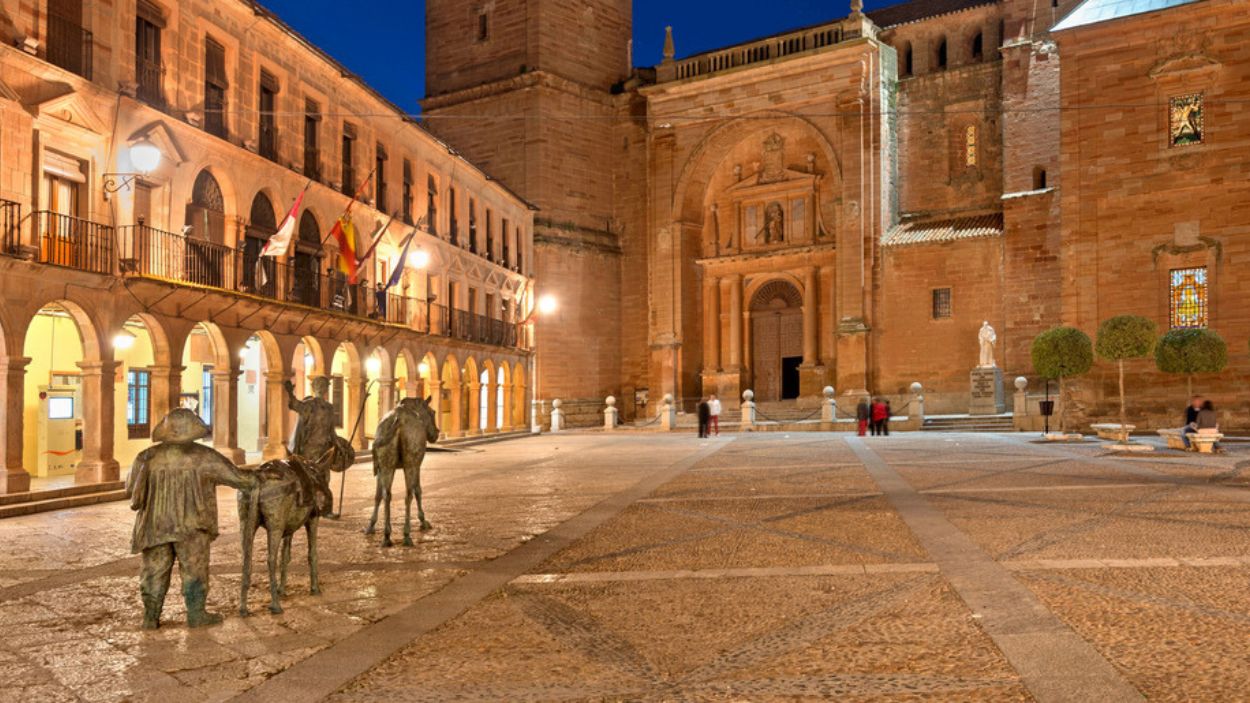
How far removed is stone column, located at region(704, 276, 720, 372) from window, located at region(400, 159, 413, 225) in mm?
16517

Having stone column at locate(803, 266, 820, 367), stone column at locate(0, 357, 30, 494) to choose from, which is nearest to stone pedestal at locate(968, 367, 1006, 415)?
stone column at locate(803, 266, 820, 367)

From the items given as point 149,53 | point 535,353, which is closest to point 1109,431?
point 149,53

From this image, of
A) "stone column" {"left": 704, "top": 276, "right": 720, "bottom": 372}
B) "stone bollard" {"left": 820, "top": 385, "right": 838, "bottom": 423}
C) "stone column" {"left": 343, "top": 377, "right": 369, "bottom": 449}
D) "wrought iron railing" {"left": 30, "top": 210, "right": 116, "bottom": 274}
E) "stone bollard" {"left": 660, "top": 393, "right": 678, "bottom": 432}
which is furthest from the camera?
"stone column" {"left": 704, "top": 276, "right": 720, "bottom": 372}

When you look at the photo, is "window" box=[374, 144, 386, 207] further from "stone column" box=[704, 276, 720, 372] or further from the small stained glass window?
the small stained glass window

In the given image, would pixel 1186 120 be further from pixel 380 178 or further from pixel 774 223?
pixel 380 178

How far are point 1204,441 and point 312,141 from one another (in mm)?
20364

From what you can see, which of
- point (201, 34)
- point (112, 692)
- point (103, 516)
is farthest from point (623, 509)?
point (201, 34)

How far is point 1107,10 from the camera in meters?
27.6

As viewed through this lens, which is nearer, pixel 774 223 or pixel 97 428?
pixel 97 428

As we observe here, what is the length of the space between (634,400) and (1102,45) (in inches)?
881

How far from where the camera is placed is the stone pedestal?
31.9 meters

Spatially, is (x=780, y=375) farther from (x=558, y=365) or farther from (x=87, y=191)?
(x=87, y=191)

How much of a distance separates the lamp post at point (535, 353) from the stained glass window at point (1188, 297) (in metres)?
20.4

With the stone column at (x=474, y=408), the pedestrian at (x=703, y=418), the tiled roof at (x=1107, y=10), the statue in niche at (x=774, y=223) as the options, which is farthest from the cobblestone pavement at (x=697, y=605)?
the statue in niche at (x=774, y=223)
